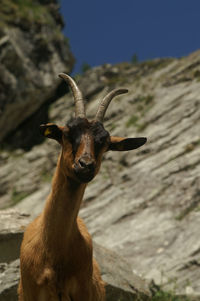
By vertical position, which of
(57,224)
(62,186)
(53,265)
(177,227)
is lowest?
(177,227)

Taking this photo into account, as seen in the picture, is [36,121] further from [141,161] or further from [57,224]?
[57,224]

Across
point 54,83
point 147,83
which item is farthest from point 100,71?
point 147,83

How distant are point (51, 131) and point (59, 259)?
173 cm

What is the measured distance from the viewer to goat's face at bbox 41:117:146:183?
458 cm

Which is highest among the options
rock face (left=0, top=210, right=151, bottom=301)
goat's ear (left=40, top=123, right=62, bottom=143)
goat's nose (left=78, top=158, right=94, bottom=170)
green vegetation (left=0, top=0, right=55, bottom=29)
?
green vegetation (left=0, top=0, right=55, bottom=29)

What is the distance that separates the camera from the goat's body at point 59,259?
4973mm

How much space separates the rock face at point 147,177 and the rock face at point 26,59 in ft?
7.47

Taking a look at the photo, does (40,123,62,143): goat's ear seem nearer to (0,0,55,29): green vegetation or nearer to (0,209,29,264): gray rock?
(0,209,29,264): gray rock

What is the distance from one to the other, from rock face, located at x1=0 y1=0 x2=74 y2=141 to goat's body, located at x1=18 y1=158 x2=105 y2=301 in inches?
781

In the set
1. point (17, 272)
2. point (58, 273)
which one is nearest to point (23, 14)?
point (17, 272)

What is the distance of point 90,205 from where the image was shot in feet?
55.2

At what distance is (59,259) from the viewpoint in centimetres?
504

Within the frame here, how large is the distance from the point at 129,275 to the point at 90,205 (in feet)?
27.1

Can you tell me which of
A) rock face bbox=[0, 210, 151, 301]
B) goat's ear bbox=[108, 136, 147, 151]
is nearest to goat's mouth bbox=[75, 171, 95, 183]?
goat's ear bbox=[108, 136, 147, 151]
